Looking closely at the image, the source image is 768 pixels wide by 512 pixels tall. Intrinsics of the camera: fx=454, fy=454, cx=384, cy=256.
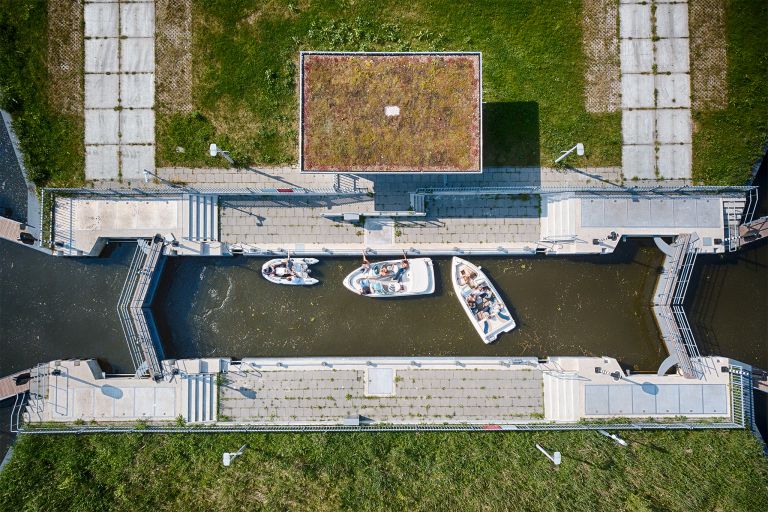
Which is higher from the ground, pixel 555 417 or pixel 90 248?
pixel 90 248

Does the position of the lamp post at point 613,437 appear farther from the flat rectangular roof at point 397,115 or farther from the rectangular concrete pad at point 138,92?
the rectangular concrete pad at point 138,92

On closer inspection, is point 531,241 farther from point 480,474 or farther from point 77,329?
point 77,329

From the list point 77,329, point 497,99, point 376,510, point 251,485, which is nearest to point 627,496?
point 376,510

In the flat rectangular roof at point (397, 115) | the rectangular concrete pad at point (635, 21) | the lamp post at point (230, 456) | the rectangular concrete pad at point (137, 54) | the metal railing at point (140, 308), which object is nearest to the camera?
the flat rectangular roof at point (397, 115)

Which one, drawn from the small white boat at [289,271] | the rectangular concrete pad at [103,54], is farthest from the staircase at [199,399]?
the rectangular concrete pad at [103,54]

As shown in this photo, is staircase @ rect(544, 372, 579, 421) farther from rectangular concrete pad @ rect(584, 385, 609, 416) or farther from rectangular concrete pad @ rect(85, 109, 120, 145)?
rectangular concrete pad @ rect(85, 109, 120, 145)

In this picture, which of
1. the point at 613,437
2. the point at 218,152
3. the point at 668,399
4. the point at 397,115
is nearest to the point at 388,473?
→ the point at 613,437

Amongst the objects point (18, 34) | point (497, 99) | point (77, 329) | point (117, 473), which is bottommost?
point (117, 473)
